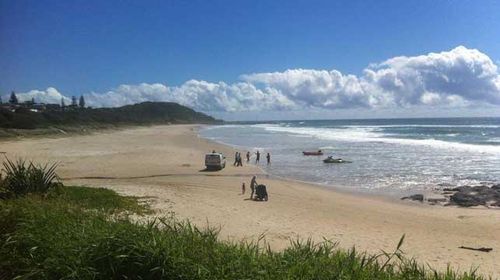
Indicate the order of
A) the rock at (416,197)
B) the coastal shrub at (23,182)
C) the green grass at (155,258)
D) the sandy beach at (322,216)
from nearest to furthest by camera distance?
the green grass at (155,258) → the coastal shrub at (23,182) → the sandy beach at (322,216) → the rock at (416,197)

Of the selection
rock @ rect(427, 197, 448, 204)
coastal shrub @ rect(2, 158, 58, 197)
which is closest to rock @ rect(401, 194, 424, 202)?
rock @ rect(427, 197, 448, 204)

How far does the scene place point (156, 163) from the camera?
108ft

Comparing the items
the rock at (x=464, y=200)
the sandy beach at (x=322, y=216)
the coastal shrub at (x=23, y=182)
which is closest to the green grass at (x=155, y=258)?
the coastal shrub at (x=23, y=182)

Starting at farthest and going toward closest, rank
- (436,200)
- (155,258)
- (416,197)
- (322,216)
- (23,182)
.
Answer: (416,197)
(436,200)
(322,216)
(23,182)
(155,258)

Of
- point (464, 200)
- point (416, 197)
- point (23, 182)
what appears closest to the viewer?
point (23, 182)

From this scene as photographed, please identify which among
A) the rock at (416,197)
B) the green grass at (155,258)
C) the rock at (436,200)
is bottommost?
the rock at (436,200)

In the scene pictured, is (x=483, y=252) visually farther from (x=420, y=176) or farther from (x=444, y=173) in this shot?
(x=444, y=173)

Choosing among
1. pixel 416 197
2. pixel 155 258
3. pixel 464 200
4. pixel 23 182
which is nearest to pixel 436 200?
pixel 416 197

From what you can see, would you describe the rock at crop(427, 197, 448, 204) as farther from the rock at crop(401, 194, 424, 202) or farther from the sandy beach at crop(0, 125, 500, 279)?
the sandy beach at crop(0, 125, 500, 279)

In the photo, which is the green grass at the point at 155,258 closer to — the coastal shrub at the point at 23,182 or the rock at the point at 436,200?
the coastal shrub at the point at 23,182

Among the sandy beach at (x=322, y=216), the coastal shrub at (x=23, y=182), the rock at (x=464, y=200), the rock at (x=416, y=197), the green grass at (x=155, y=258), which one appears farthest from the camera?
the rock at (x=416, y=197)

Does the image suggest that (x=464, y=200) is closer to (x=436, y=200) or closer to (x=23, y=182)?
(x=436, y=200)

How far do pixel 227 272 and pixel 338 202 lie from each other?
50.9 feet

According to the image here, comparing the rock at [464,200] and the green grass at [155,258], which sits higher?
the green grass at [155,258]
